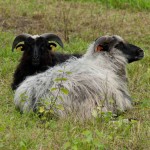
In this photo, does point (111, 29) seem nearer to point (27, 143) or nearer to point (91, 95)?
point (91, 95)

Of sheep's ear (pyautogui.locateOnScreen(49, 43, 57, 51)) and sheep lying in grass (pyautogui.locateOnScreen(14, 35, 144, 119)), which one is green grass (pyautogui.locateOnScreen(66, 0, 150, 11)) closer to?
sheep's ear (pyautogui.locateOnScreen(49, 43, 57, 51))

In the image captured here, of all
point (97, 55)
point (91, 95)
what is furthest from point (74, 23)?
point (91, 95)

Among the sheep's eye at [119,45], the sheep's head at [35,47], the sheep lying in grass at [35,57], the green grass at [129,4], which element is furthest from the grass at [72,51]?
the sheep's eye at [119,45]

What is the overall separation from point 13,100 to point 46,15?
7.56 metres

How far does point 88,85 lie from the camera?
747 centimetres

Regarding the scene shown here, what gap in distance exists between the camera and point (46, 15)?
51.0 ft

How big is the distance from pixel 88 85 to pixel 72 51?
14.8 ft

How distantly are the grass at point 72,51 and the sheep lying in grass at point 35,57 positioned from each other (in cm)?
30

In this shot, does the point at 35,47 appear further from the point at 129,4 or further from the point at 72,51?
the point at 129,4

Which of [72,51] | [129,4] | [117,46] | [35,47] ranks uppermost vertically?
[117,46]

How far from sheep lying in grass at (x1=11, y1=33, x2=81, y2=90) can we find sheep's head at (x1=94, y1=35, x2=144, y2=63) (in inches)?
57.0

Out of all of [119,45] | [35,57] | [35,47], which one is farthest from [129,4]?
[119,45]

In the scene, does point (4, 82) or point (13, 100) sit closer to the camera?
point (13, 100)

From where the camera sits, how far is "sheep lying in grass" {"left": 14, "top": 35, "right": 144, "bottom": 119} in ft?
23.6
